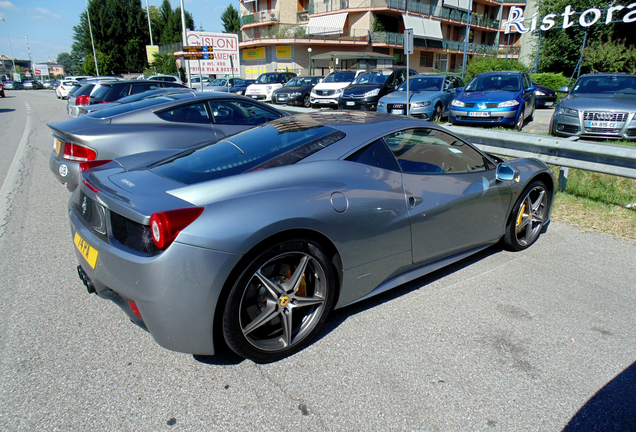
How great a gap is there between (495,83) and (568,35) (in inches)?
764

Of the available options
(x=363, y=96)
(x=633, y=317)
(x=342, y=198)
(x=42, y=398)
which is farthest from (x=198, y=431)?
(x=363, y=96)

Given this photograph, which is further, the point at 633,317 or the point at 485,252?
the point at 485,252

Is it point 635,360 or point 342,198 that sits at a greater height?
point 342,198

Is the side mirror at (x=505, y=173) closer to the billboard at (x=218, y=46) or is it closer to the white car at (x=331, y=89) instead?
the white car at (x=331, y=89)

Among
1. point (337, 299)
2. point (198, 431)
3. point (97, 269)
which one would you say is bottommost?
point (198, 431)

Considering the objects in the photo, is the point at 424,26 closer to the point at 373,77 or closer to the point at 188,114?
the point at 373,77

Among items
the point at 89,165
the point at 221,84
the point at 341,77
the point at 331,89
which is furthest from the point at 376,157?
the point at 221,84

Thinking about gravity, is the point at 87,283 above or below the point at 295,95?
below

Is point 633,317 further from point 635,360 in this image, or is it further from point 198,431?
point 198,431

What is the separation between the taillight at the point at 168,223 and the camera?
2074 mm

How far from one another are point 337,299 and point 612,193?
15.8 feet

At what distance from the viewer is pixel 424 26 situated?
46875mm

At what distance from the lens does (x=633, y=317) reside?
2953 mm

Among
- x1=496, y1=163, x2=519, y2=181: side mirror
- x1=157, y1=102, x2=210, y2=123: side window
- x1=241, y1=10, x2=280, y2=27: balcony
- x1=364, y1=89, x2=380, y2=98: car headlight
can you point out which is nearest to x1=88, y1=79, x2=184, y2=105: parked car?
x1=157, y1=102, x2=210, y2=123: side window
